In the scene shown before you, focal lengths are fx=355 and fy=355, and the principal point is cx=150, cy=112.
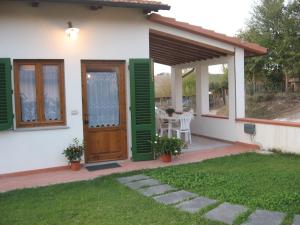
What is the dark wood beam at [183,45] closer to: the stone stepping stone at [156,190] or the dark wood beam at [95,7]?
the dark wood beam at [95,7]

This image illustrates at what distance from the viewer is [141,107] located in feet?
28.7

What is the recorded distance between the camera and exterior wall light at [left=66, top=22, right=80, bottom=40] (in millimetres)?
7980

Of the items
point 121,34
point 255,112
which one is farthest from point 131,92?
point 255,112

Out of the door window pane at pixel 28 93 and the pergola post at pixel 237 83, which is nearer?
the door window pane at pixel 28 93

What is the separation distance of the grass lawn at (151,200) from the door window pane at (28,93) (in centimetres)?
207

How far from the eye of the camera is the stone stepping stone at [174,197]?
5.57m

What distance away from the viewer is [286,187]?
5.91 m

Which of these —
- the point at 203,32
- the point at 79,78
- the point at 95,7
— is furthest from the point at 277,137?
the point at 95,7

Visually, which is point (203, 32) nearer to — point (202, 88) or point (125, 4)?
point (125, 4)

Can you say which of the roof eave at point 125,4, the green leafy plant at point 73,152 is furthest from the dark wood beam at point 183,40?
the green leafy plant at point 73,152

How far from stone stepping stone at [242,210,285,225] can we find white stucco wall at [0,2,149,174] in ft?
15.1

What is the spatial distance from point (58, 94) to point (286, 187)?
527cm

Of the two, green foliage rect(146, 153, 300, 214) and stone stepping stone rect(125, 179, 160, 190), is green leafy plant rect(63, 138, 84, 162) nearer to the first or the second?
green foliage rect(146, 153, 300, 214)

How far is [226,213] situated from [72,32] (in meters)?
5.31
